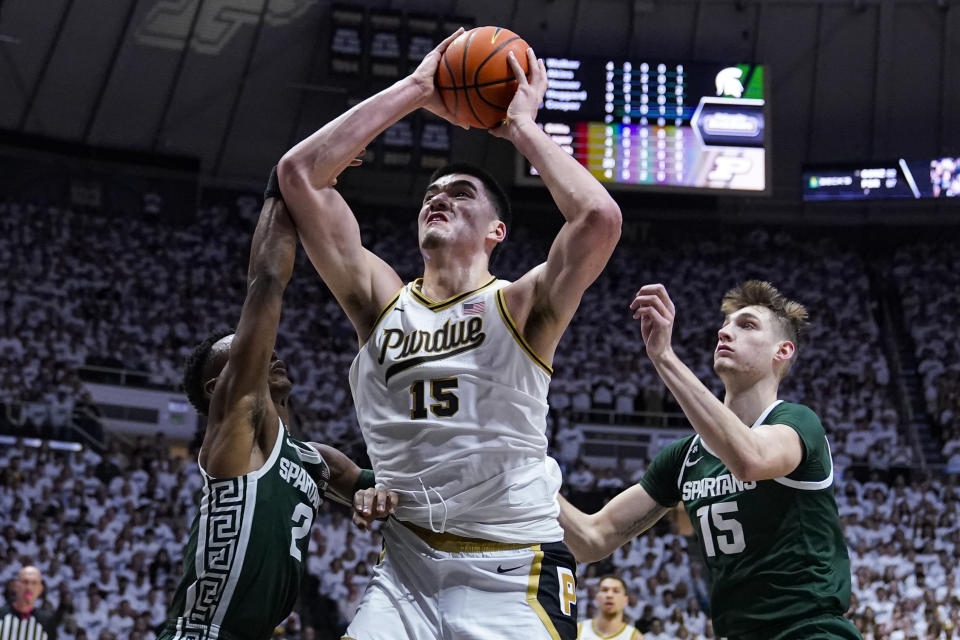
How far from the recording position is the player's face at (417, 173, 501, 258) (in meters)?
3.88

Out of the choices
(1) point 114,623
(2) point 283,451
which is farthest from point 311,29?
(2) point 283,451

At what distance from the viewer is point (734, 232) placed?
23.8 metres

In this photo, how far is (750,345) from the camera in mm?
4484

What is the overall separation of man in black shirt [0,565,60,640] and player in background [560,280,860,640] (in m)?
5.42

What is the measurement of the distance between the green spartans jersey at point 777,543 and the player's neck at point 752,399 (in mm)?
95

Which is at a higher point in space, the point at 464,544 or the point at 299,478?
the point at 299,478

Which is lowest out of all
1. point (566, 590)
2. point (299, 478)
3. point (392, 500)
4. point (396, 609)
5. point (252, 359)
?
point (396, 609)

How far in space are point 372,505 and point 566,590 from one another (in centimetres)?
72

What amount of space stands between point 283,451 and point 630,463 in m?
13.9

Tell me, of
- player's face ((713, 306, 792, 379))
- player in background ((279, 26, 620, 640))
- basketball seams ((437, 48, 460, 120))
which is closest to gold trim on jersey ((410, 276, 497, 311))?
player in background ((279, 26, 620, 640))

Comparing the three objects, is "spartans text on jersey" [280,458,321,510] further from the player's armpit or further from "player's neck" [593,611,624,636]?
"player's neck" [593,611,624,636]

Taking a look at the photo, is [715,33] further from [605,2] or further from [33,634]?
[33,634]

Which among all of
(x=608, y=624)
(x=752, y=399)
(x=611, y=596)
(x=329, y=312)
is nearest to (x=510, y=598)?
(x=752, y=399)

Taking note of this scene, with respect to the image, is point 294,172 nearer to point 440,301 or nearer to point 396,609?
point 440,301
